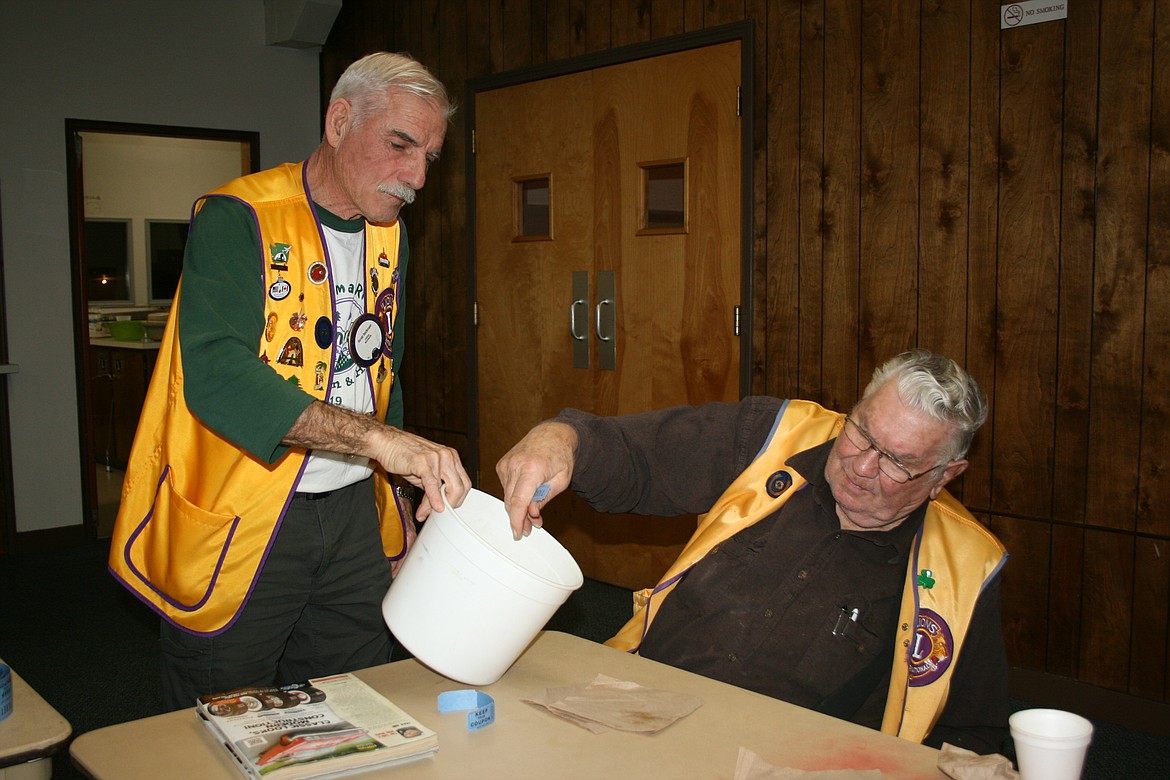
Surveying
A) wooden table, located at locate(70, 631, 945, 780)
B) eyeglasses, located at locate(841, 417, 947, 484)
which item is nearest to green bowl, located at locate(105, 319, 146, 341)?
wooden table, located at locate(70, 631, 945, 780)

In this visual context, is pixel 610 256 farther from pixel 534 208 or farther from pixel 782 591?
pixel 782 591

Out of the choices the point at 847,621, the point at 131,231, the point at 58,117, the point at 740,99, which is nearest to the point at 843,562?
the point at 847,621

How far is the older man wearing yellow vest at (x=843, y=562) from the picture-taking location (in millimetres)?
1556

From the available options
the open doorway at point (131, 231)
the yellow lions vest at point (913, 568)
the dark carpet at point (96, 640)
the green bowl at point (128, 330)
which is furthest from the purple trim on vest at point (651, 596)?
the green bowl at point (128, 330)

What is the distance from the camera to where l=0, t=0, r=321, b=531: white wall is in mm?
4871

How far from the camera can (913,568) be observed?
161cm

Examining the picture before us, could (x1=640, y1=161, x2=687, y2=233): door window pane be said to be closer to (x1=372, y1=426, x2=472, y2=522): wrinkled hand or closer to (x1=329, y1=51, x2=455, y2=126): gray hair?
(x1=329, y1=51, x2=455, y2=126): gray hair

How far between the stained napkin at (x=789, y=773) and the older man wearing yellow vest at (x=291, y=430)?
2.48 feet

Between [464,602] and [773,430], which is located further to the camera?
[773,430]

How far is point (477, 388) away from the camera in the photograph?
16.0ft

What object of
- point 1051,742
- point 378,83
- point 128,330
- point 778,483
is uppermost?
point 378,83

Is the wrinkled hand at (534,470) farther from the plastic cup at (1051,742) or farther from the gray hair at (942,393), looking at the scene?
the plastic cup at (1051,742)

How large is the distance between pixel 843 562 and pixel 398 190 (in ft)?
3.39

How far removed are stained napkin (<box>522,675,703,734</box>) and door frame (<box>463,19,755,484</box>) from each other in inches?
98.2
